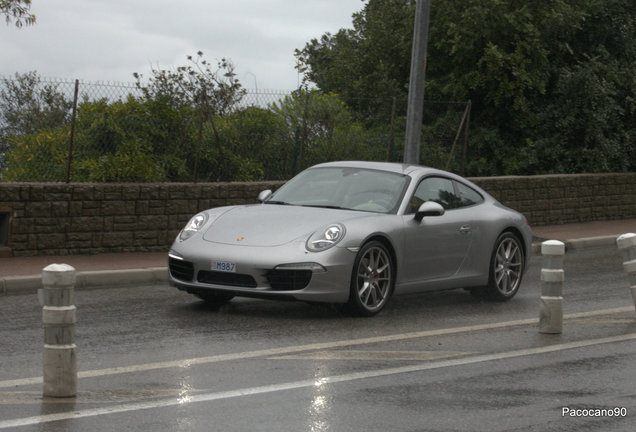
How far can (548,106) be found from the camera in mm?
24703

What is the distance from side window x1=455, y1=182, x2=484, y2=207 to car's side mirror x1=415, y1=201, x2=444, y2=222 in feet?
3.32

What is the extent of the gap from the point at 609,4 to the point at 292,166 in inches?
475

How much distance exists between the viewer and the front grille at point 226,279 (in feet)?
30.5

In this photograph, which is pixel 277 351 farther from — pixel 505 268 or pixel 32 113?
pixel 32 113

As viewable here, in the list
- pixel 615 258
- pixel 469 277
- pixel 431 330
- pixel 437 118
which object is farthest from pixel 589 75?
pixel 431 330

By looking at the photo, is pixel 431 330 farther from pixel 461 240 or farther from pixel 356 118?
pixel 356 118

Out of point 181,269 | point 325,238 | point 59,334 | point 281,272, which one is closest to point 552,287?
point 325,238

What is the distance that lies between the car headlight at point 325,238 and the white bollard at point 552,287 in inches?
71.3

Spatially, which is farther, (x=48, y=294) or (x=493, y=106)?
(x=493, y=106)

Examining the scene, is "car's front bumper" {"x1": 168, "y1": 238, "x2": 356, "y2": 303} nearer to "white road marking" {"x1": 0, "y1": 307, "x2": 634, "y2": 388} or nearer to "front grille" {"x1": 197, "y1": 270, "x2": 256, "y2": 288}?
"front grille" {"x1": 197, "y1": 270, "x2": 256, "y2": 288}

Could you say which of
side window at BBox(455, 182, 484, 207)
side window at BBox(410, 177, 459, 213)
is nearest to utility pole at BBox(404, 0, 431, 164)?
side window at BBox(455, 182, 484, 207)

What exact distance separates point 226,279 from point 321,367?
7.36ft

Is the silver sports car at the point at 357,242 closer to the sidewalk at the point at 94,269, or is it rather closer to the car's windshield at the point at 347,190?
the car's windshield at the point at 347,190

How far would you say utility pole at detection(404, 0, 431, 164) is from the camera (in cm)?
1675
